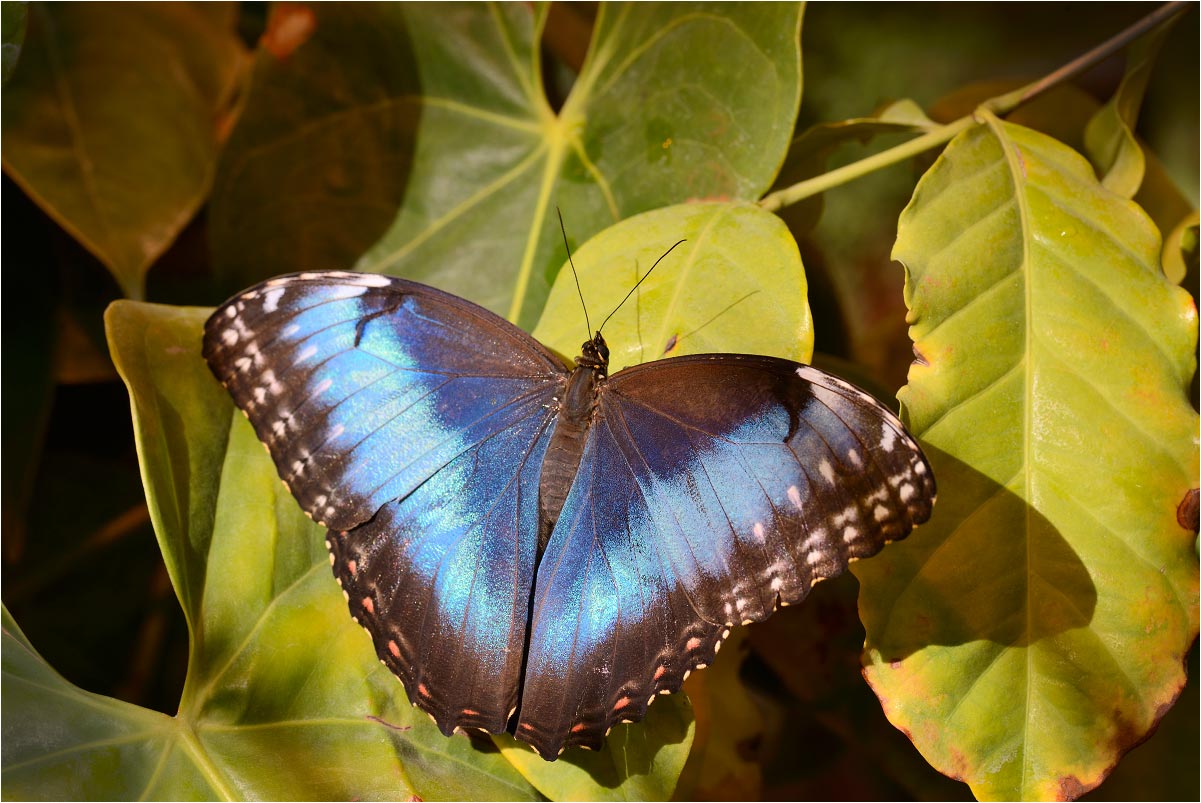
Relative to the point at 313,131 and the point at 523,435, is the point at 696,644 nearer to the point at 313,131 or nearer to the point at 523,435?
Result: the point at 523,435

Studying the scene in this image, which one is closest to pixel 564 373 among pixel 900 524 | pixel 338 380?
pixel 338 380

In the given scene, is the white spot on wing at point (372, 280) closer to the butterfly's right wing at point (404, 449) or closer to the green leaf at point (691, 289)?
the butterfly's right wing at point (404, 449)

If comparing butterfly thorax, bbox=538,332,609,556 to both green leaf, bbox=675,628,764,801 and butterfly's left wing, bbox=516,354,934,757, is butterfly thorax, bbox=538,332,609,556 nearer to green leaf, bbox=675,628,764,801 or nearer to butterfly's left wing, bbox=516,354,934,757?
butterfly's left wing, bbox=516,354,934,757

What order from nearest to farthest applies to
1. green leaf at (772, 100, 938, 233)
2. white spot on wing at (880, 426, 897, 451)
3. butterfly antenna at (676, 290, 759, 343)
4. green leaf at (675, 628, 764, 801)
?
white spot on wing at (880, 426, 897, 451)
butterfly antenna at (676, 290, 759, 343)
green leaf at (772, 100, 938, 233)
green leaf at (675, 628, 764, 801)

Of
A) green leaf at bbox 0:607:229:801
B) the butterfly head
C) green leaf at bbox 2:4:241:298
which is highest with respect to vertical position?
green leaf at bbox 2:4:241:298

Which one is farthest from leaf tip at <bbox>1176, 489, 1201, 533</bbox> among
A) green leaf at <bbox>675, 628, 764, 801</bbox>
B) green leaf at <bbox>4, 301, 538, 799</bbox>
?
green leaf at <bbox>4, 301, 538, 799</bbox>

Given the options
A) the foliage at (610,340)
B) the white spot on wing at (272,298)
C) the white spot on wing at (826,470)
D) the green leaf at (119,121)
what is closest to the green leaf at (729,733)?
the foliage at (610,340)

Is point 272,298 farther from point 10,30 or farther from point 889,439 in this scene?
point 889,439
